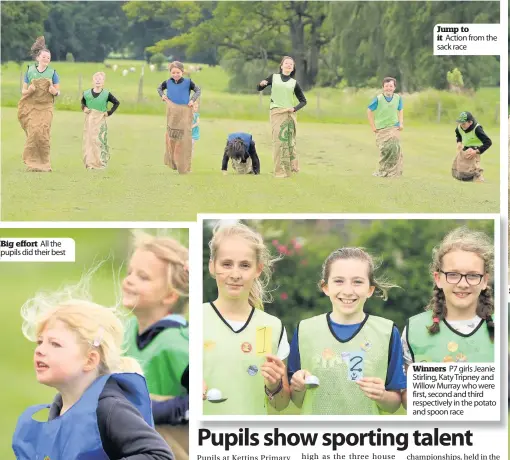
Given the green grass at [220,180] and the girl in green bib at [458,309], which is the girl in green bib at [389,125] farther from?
the girl in green bib at [458,309]

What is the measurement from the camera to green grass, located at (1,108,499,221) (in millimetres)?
11422

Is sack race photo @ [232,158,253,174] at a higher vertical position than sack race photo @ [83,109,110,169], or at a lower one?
lower

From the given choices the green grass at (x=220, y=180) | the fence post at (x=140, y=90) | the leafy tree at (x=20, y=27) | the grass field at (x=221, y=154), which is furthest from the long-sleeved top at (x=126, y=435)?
the leafy tree at (x=20, y=27)

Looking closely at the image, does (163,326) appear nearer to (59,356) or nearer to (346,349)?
(59,356)

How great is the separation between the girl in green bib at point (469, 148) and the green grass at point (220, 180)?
0.23 ft

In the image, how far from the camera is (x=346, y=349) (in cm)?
1100

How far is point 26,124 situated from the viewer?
11.9m

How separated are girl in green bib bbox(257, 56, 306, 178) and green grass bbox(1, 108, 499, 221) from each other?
82mm

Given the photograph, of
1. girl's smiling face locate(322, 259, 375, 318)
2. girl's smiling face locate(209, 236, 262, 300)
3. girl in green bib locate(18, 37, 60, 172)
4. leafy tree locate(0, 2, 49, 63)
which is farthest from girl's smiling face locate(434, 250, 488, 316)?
leafy tree locate(0, 2, 49, 63)

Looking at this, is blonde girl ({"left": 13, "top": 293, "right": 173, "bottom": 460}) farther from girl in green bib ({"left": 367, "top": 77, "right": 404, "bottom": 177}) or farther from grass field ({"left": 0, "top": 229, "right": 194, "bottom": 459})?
girl in green bib ({"left": 367, "top": 77, "right": 404, "bottom": 177})

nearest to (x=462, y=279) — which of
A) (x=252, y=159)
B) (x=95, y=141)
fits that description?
(x=252, y=159)

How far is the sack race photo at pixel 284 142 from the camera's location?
39.2 ft

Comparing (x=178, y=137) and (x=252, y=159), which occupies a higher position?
(x=178, y=137)

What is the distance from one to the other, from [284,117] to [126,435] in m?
3.48
